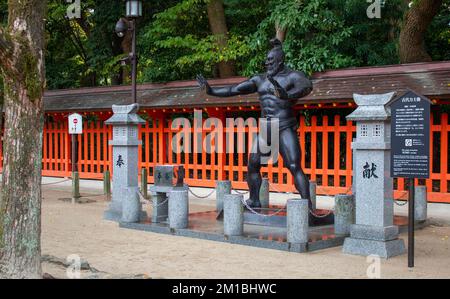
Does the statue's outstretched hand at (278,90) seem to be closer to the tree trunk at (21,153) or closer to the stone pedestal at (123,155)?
the stone pedestal at (123,155)

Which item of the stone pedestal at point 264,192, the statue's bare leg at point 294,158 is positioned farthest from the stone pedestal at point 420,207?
the stone pedestal at point 264,192

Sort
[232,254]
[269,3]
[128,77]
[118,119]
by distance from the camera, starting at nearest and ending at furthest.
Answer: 1. [232,254]
2. [118,119]
3. [269,3]
4. [128,77]

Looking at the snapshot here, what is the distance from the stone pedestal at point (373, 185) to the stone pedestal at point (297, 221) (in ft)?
2.27

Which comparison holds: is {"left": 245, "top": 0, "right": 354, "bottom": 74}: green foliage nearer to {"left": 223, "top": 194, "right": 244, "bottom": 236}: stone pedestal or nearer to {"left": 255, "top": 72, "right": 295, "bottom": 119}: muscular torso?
{"left": 255, "top": 72, "right": 295, "bottom": 119}: muscular torso

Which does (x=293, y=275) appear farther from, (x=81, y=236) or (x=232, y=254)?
(x=81, y=236)

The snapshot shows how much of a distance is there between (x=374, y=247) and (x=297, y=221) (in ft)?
3.99

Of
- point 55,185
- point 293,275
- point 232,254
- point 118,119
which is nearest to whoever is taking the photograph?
point 293,275

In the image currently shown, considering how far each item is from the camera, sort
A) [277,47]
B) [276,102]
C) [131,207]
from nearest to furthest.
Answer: [276,102] → [277,47] → [131,207]

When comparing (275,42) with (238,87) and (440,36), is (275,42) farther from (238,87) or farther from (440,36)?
(440,36)

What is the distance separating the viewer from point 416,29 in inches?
642

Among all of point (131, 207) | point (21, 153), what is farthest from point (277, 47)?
point (21, 153)

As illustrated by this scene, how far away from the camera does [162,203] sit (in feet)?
39.5

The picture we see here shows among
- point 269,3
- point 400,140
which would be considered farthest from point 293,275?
point 269,3

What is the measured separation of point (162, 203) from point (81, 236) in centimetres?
187
